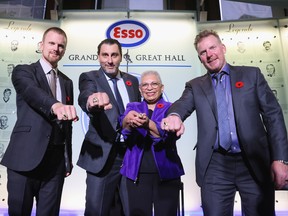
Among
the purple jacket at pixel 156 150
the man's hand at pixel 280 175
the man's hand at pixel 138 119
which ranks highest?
the man's hand at pixel 138 119

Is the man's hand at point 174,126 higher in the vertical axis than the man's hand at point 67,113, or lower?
lower

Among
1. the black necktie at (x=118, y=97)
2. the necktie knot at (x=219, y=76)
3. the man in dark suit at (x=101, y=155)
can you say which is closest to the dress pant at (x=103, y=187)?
the man in dark suit at (x=101, y=155)

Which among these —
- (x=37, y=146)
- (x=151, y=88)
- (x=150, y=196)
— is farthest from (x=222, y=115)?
(x=37, y=146)

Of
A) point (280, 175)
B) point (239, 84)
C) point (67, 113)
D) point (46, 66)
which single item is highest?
point (46, 66)

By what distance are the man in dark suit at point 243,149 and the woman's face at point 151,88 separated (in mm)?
295

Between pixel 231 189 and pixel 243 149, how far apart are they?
0.23 metres

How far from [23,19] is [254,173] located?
401cm

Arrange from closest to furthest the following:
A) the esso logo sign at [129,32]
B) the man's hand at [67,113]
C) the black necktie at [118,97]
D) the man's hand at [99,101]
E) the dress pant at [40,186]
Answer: the man's hand at [67,113] → the man's hand at [99,101] → the dress pant at [40,186] → the black necktie at [118,97] → the esso logo sign at [129,32]

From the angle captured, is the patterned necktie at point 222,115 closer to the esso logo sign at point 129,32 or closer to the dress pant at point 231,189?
the dress pant at point 231,189

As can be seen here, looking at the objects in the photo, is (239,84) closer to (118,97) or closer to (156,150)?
(156,150)

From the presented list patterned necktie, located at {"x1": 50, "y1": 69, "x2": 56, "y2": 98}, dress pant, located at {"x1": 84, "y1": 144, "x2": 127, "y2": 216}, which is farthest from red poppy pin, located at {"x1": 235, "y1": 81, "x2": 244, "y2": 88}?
patterned necktie, located at {"x1": 50, "y1": 69, "x2": 56, "y2": 98}

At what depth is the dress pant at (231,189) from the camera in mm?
1489

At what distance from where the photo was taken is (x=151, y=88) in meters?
1.90

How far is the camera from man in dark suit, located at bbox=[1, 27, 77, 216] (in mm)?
1655
